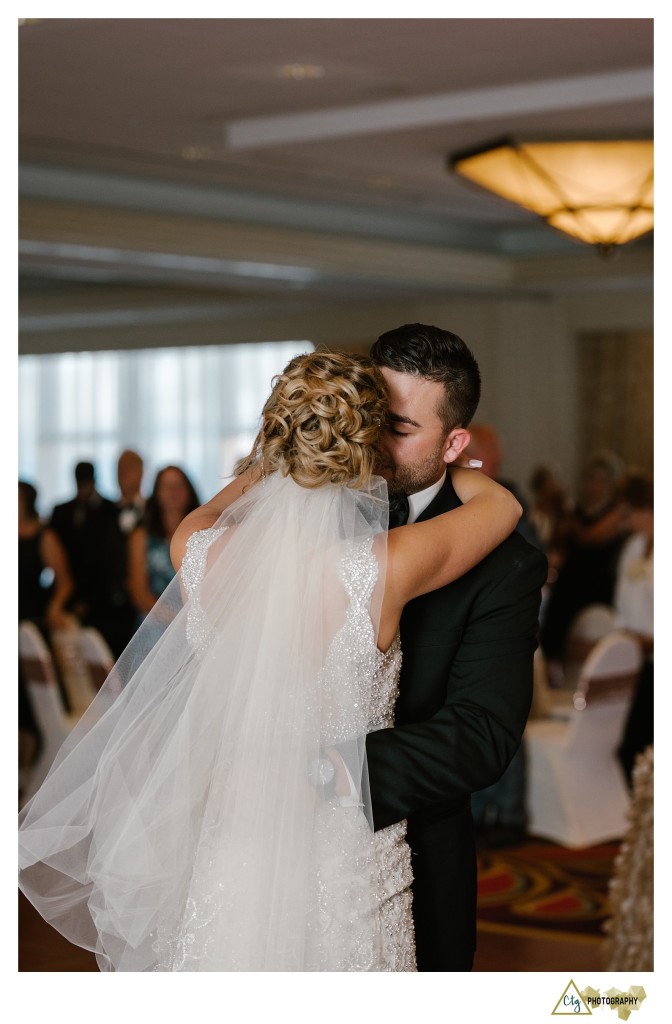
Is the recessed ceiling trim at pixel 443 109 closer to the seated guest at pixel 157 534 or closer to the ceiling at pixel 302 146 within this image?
the ceiling at pixel 302 146

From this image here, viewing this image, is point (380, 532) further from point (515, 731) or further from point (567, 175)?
point (567, 175)

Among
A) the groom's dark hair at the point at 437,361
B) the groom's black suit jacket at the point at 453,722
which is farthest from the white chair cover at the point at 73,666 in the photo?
the groom's dark hair at the point at 437,361

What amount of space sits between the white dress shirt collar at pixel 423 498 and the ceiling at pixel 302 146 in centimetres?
323

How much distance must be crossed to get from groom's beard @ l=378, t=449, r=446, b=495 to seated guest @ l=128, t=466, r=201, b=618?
13.4 ft

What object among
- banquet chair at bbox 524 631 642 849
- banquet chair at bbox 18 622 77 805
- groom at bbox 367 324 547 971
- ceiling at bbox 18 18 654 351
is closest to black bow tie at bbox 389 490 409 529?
groom at bbox 367 324 547 971

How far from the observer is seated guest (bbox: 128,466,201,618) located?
6043 mm

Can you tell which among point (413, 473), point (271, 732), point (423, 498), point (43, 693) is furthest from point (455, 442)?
point (43, 693)

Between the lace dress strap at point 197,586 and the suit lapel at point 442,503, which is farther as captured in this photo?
the suit lapel at point 442,503

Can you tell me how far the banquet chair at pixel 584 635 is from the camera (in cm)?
685

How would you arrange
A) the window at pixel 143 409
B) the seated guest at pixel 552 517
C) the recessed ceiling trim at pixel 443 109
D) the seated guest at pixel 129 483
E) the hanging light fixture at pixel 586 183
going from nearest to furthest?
the recessed ceiling trim at pixel 443 109 → the hanging light fixture at pixel 586 183 → the seated guest at pixel 129 483 → the seated guest at pixel 552 517 → the window at pixel 143 409
